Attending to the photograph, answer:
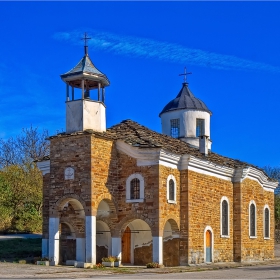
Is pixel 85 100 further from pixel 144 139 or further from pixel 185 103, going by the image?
pixel 185 103

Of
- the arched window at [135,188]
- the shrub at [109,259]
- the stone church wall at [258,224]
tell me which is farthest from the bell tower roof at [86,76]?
the stone church wall at [258,224]

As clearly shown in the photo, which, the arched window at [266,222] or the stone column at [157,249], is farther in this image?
the arched window at [266,222]

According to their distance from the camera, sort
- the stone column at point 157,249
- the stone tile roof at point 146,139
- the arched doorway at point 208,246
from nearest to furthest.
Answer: the stone column at point 157,249
the stone tile roof at point 146,139
the arched doorway at point 208,246

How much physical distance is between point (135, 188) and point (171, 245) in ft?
11.6

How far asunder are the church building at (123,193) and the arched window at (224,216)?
0.36 feet

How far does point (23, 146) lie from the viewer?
5084 centimetres

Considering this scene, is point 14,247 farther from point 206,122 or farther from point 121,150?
point 206,122

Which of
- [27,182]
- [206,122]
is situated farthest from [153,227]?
[27,182]

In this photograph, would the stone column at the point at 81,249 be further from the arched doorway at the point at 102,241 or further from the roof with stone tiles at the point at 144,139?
the roof with stone tiles at the point at 144,139

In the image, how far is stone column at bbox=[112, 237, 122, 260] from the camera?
89.6 ft

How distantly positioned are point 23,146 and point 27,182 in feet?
25.3

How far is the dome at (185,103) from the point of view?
121ft

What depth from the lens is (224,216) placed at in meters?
32.8

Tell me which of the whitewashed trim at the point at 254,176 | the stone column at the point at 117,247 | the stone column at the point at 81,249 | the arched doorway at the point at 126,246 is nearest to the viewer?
the stone column at the point at 81,249
